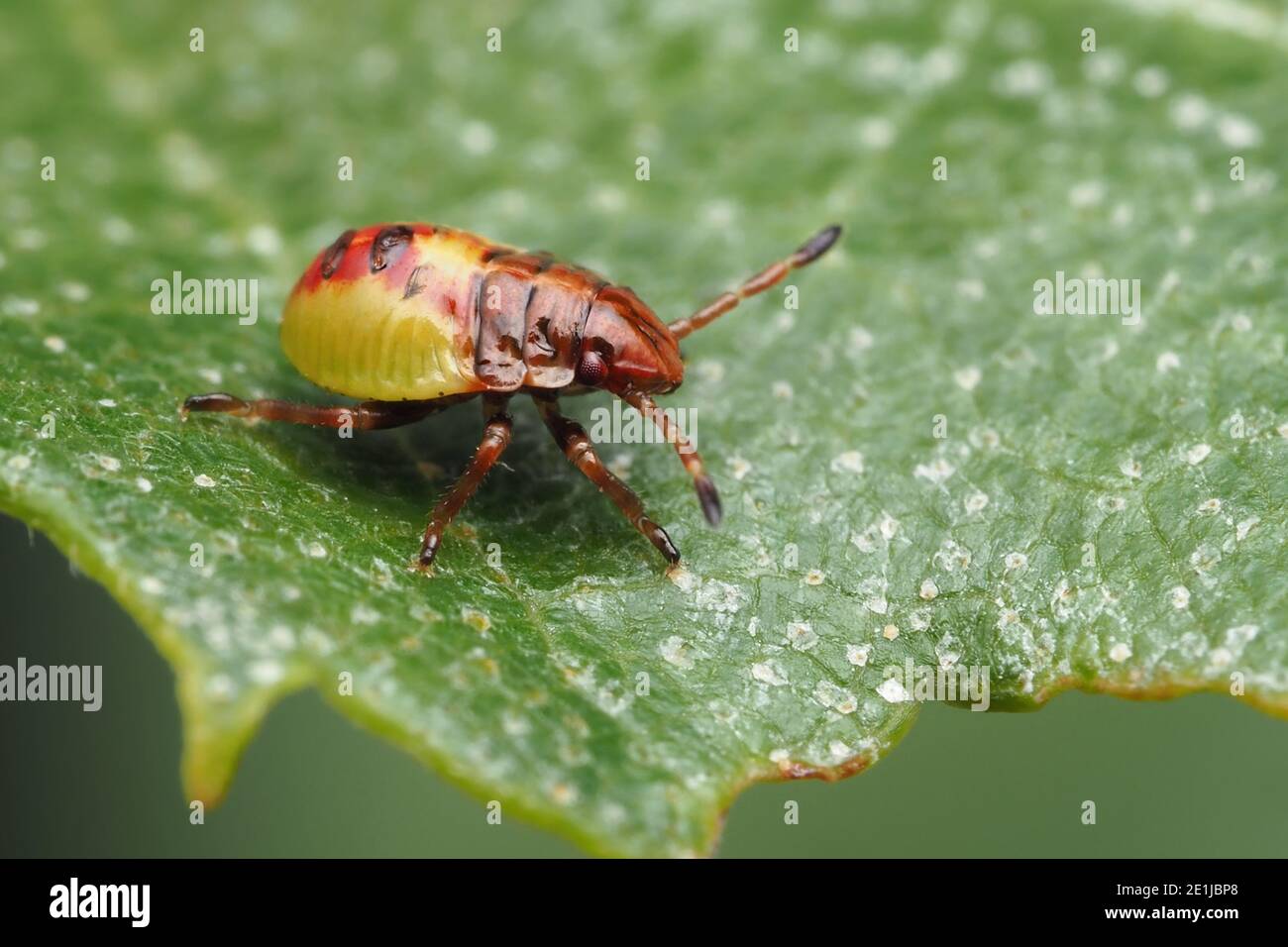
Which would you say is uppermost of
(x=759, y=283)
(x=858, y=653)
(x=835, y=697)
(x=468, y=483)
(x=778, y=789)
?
(x=759, y=283)

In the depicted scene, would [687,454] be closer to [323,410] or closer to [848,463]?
[848,463]

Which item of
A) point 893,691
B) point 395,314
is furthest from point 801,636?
point 395,314

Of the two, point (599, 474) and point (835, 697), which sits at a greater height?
point (599, 474)

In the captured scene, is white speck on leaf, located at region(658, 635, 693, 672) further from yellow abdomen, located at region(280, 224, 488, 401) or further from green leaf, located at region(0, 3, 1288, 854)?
yellow abdomen, located at region(280, 224, 488, 401)

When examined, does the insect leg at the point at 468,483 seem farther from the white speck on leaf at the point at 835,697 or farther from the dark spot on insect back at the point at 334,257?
the white speck on leaf at the point at 835,697

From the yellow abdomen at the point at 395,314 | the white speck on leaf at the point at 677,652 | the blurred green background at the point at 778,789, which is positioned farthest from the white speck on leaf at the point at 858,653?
the yellow abdomen at the point at 395,314

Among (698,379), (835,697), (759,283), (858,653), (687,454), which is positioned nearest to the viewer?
(835,697)
